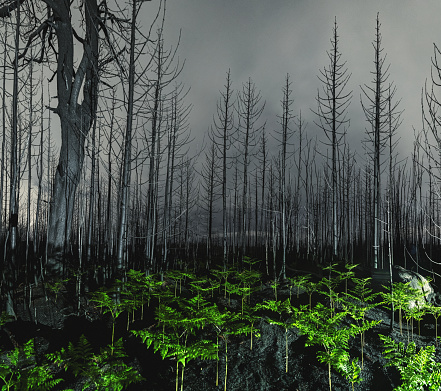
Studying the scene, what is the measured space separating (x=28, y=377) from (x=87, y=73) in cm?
733

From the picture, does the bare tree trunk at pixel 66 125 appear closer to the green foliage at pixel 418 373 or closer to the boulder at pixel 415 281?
the green foliage at pixel 418 373

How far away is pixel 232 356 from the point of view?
3672mm

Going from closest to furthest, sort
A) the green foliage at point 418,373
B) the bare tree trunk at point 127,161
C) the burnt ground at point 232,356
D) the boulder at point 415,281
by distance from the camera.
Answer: the green foliage at point 418,373, the burnt ground at point 232,356, the bare tree trunk at point 127,161, the boulder at point 415,281

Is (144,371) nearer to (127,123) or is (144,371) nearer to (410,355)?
(410,355)

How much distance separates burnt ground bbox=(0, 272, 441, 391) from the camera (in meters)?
3.18

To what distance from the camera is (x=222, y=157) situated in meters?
10.9

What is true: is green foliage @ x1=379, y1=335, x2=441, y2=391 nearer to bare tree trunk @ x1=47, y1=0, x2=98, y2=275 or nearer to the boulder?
the boulder

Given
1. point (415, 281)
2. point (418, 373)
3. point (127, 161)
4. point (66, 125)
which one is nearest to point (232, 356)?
point (418, 373)

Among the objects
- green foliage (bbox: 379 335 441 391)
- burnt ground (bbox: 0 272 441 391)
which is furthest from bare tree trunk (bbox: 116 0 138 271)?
green foliage (bbox: 379 335 441 391)

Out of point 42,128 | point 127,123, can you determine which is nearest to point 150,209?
point 42,128

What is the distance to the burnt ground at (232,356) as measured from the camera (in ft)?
10.4

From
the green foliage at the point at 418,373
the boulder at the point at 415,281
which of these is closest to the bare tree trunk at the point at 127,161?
the green foliage at the point at 418,373

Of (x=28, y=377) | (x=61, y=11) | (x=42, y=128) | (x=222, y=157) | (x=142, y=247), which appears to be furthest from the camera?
(x=142, y=247)

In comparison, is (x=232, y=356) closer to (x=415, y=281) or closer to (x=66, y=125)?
(x=415, y=281)
